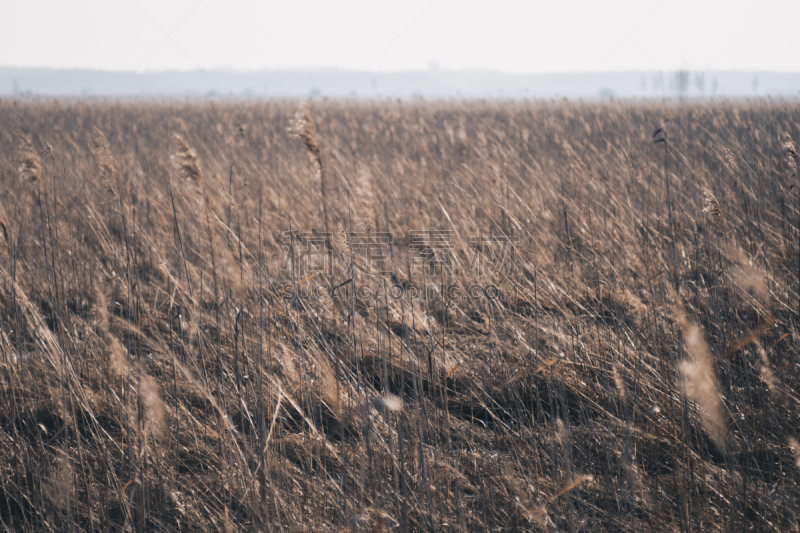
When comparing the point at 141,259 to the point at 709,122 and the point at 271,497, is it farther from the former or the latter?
the point at 709,122

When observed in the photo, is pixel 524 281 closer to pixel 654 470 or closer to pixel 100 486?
pixel 654 470

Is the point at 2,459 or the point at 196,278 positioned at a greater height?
the point at 196,278

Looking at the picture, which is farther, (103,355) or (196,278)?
(196,278)

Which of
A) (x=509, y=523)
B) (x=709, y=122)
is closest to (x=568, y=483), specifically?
(x=509, y=523)

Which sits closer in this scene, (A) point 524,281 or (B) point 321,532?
(B) point 321,532

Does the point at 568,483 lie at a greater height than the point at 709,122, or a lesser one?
lesser

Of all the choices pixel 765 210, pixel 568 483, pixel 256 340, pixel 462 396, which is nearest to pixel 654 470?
pixel 568 483

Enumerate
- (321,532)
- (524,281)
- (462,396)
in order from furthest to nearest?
(524,281)
(462,396)
(321,532)

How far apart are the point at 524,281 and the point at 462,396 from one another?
1066mm

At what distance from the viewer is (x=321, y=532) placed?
136 centimetres

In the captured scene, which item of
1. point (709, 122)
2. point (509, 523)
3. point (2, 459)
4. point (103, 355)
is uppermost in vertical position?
point (709, 122)

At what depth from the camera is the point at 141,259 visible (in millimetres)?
3619

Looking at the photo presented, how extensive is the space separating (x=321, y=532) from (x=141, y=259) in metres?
2.99

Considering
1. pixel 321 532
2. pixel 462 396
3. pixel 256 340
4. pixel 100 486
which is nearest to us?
pixel 321 532
